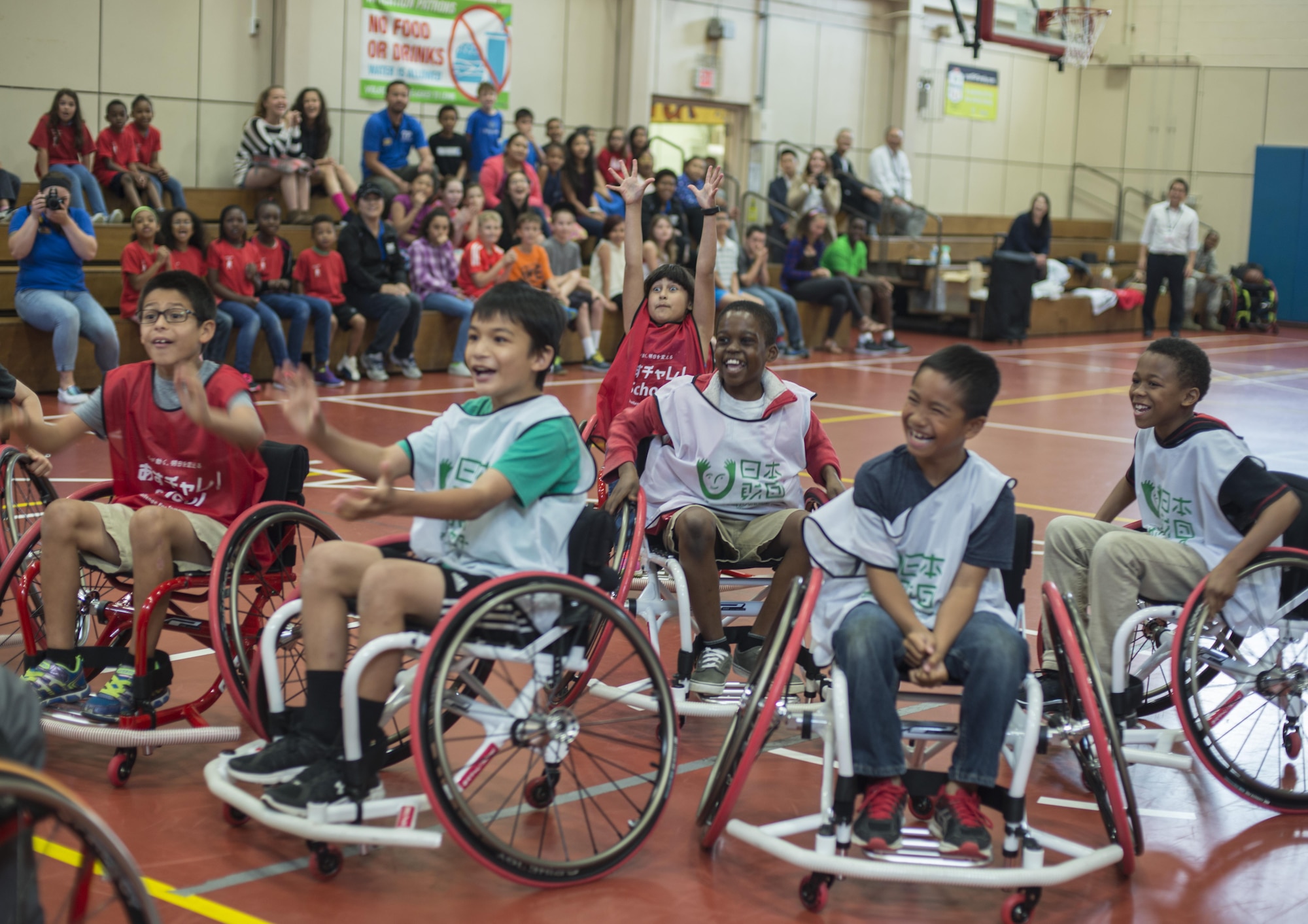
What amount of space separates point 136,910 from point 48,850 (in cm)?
86

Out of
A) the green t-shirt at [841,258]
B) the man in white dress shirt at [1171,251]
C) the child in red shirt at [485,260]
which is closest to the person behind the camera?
the child in red shirt at [485,260]

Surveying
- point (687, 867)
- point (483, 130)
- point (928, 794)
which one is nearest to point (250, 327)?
point (483, 130)

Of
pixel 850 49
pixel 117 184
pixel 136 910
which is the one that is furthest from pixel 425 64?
pixel 136 910

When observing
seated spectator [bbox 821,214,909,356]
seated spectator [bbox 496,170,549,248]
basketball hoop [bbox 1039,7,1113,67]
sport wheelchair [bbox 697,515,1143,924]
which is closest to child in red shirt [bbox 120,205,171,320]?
seated spectator [bbox 496,170,549,248]

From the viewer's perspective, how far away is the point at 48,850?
2637 millimetres

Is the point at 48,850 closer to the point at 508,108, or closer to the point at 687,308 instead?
the point at 687,308

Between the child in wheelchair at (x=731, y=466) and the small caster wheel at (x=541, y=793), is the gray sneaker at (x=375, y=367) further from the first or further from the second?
the small caster wheel at (x=541, y=793)

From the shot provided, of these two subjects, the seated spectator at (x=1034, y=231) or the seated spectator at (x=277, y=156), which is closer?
the seated spectator at (x=277, y=156)

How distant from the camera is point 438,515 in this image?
268 cm

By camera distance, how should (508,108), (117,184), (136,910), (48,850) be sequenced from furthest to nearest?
1. (508,108)
2. (117,184)
3. (48,850)
4. (136,910)

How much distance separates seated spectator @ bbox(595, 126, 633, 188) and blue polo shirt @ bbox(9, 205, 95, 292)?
18.1 ft

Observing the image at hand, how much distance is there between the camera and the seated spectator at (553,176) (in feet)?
41.1

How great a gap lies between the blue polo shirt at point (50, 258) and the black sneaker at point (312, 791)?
6732 millimetres

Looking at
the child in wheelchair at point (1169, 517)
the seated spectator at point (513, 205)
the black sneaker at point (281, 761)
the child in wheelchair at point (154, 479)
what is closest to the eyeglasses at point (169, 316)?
the child in wheelchair at point (154, 479)
